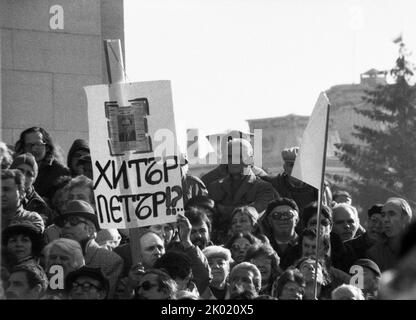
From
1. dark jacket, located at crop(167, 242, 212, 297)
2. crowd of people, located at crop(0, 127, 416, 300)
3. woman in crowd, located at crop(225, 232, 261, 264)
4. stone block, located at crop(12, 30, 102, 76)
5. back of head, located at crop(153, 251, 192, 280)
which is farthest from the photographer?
stone block, located at crop(12, 30, 102, 76)

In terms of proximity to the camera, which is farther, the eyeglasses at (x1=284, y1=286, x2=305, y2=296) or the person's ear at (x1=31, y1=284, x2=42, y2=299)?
the eyeglasses at (x1=284, y1=286, x2=305, y2=296)

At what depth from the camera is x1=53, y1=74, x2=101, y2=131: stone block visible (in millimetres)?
17359

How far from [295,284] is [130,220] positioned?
4.34 ft

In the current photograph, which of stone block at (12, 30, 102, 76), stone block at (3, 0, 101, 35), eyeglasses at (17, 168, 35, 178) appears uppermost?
stone block at (3, 0, 101, 35)

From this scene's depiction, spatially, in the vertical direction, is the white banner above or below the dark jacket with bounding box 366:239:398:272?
above

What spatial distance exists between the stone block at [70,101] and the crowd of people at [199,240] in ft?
9.26

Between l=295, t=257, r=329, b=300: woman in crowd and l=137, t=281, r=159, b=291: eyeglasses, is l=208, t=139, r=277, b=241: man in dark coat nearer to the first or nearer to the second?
l=295, t=257, r=329, b=300: woman in crowd

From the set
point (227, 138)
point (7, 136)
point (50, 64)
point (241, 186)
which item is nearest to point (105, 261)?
point (241, 186)

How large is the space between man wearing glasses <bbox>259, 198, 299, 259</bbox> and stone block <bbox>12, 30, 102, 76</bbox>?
15.2ft

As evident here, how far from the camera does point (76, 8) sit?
57.7 ft

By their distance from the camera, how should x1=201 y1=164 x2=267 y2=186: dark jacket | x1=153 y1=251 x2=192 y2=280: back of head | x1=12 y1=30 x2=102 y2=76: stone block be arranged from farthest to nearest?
1. x1=12 y1=30 x2=102 y2=76: stone block
2. x1=201 y1=164 x2=267 y2=186: dark jacket
3. x1=153 y1=251 x2=192 y2=280: back of head

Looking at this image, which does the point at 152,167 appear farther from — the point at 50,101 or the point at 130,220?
the point at 50,101

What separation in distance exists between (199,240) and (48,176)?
1.47 meters

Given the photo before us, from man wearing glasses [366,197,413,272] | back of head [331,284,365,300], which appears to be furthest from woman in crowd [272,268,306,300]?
man wearing glasses [366,197,413,272]
